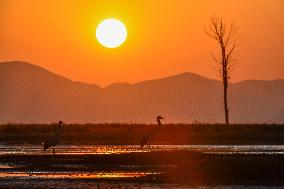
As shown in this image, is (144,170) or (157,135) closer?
(144,170)

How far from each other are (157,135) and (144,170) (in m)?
25.7

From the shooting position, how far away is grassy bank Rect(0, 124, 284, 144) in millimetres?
69062

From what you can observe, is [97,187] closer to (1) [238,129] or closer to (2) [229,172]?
(2) [229,172]

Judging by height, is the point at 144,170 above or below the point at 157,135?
below

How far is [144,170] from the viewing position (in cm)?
3975

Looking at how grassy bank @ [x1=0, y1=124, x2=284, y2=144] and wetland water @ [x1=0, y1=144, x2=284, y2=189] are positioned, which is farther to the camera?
grassy bank @ [x1=0, y1=124, x2=284, y2=144]

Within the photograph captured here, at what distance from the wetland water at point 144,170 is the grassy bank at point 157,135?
62.9 feet

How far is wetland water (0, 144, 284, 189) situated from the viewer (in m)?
34.6

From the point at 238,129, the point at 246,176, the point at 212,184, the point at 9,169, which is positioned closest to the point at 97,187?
the point at 212,184

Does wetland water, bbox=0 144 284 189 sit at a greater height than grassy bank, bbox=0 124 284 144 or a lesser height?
lesser

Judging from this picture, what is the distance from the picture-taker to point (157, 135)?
6544 cm

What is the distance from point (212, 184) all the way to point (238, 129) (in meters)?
44.8

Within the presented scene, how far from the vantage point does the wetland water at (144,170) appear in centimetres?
3459

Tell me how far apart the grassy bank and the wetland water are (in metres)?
19.2
